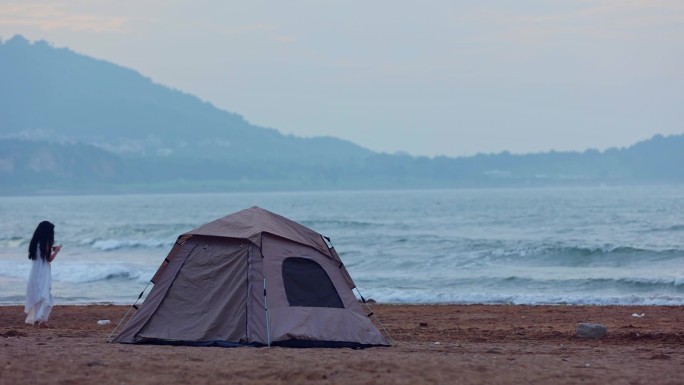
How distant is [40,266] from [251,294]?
4452 mm

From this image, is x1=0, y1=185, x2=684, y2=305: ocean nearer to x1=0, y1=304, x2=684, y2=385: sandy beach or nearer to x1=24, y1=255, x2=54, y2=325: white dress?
x1=24, y1=255, x2=54, y2=325: white dress

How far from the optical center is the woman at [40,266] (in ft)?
50.2

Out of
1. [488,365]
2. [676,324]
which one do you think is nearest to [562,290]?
[676,324]

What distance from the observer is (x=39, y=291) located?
15570mm

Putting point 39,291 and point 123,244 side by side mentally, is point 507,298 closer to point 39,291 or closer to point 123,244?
point 39,291

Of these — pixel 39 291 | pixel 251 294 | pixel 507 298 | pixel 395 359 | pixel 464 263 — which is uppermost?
pixel 251 294

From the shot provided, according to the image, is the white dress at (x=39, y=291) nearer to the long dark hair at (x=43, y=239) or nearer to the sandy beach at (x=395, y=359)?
the long dark hair at (x=43, y=239)

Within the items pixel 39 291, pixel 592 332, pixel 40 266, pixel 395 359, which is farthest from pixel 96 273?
pixel 395 359

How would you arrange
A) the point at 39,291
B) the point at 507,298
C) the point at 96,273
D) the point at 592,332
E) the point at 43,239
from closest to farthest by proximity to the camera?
the point at 592,332 < the point at 43,239 < the point at 39,291 < the point at 507,298 < the point at 96,273

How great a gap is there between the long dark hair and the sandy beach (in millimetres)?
1179

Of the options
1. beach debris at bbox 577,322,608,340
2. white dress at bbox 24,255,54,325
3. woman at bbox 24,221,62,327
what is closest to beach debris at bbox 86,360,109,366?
woman at bbox 24,221,62,327

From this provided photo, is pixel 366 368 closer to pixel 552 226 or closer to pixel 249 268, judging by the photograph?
pixel 249 268

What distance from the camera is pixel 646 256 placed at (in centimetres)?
3497

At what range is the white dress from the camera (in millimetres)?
15461
